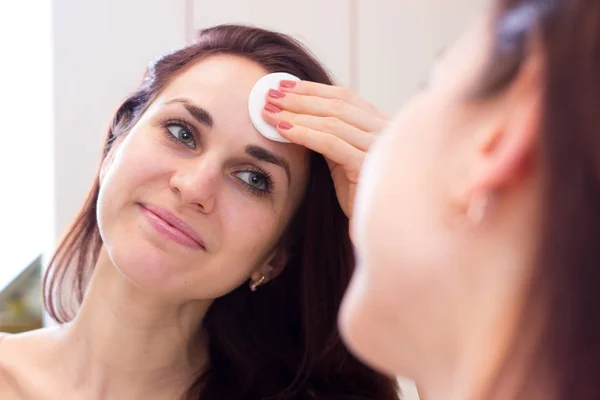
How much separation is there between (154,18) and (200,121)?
553mm

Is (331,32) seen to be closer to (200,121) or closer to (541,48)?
(200,121)

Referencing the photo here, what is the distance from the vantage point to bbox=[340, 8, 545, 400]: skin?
39 cm

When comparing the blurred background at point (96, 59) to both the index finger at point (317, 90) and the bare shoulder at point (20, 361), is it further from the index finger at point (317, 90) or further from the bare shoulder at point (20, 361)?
the index finger at point (317, 90)

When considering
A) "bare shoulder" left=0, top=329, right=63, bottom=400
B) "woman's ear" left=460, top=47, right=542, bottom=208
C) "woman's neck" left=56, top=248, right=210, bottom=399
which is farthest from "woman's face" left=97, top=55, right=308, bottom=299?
"woman's ear" left=460, top=47, right=542, bottom=208

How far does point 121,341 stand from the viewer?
1036 millimetres

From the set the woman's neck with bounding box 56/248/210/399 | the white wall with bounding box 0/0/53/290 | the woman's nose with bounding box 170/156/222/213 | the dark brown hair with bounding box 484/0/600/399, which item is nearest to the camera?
the dark brown hair with bounding box 484/0/600/399

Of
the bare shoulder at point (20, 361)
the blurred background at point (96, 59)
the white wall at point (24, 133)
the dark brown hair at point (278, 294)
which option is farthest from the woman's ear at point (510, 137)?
the white wall at point (24, 133)

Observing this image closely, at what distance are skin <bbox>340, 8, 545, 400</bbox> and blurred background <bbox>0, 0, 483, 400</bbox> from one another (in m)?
0.99

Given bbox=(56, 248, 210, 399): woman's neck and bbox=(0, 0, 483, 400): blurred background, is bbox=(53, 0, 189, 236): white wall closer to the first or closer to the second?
bbox=(0, 0, 483, 400): blurred background

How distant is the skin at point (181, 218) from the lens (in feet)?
3.02

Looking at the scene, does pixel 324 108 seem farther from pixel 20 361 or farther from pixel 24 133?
pixel 24 133

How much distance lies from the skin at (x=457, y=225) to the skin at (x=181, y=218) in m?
0.49

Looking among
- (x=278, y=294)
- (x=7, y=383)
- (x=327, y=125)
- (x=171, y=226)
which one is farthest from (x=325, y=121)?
(x=7, y=383)

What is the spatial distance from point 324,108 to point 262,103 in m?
0.08
